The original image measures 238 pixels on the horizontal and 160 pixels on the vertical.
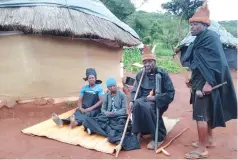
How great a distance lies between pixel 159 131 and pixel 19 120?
9.26 feet

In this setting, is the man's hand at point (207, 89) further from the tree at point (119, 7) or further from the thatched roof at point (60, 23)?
the tree at point (119, 7)

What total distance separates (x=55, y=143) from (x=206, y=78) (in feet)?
7.76

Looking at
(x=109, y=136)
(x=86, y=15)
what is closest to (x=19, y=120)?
(x=109, y=136)

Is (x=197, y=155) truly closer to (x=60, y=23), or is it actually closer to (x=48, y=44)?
(x=60, y=23)

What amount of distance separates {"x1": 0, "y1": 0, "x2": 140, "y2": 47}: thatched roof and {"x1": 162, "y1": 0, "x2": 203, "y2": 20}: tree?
16610mm

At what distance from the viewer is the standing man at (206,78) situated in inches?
152

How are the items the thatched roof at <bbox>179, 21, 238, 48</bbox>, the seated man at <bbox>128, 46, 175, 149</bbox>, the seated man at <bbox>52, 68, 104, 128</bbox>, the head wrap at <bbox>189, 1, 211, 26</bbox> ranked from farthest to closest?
the thatched roof at <bbox>179, 21, 238, 48</bbox> → the seated man at <bbox>52, 68, 104, 128</bbox> → the seated man at <bbox>128, 46, 175, 149</bbox> → the head wrap at <bbox>189, 1, 211, 26</bbox>

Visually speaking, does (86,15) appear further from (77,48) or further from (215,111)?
(215,111)

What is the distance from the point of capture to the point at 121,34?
698 cm

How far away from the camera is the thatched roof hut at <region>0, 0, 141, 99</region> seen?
20.3 feet

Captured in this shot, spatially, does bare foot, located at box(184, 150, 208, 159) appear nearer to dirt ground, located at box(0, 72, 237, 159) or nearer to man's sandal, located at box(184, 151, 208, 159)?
man's sandal, located at box(184, 151, 208, 159)

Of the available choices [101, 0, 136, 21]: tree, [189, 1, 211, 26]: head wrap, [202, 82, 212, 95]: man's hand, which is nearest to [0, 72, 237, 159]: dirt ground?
[202, 82, 212, 95]: man's hand

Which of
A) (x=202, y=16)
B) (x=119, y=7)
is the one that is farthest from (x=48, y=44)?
(x=119, y=7)

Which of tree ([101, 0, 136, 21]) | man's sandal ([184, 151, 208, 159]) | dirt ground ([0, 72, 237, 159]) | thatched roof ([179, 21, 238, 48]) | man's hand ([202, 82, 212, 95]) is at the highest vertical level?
tree ([101, 0, 136, 21])
